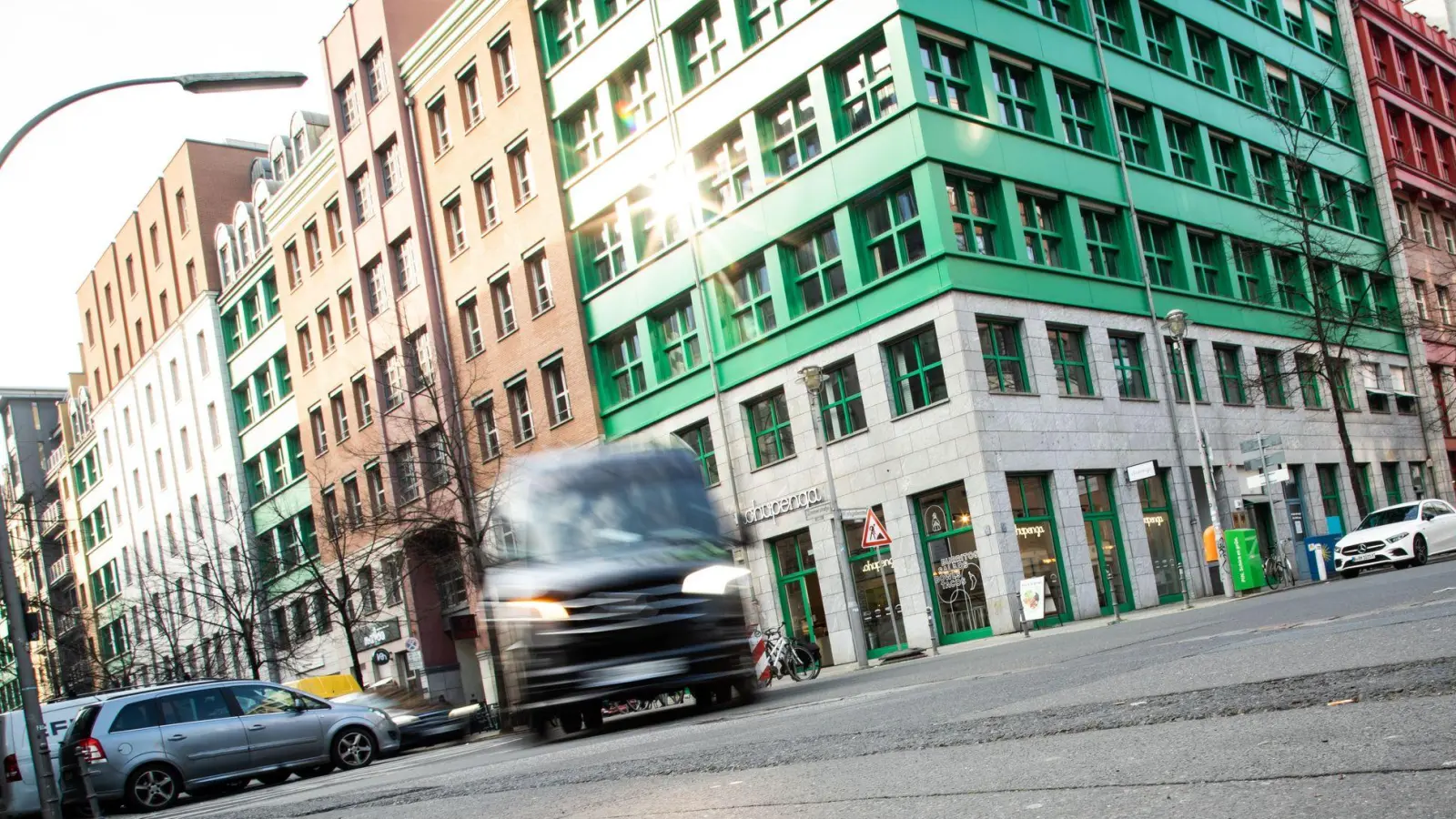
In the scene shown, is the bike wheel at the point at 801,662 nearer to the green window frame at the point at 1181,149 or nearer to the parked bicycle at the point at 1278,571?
the parked bicycle at the point at 1278,571

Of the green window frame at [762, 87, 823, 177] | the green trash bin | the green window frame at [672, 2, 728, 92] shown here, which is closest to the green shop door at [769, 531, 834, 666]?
the green window frame at [762, 87, 823, 177]

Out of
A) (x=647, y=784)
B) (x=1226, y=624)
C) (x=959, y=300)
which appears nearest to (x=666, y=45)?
(x=959, y=300)

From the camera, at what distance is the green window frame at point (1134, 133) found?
35.3 meters

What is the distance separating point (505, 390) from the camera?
40781 mm

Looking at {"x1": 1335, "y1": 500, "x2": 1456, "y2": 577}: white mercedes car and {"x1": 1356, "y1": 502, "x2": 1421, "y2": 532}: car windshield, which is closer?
{"x1": 1335, "y1": 500, "x2": 1456, "y2": 577}: white mercedes car

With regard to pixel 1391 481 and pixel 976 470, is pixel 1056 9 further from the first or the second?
pixel 1391 481

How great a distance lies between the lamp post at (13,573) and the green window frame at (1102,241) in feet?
71.9

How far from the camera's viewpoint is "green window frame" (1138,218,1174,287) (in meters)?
34.8

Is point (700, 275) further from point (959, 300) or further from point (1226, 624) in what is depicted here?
point (1226, 624)

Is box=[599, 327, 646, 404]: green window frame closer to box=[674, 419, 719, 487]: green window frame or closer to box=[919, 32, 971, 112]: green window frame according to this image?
box=[674, 419, 719, 487]: green window frame

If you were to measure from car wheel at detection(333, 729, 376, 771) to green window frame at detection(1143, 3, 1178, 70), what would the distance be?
27244 millimetres

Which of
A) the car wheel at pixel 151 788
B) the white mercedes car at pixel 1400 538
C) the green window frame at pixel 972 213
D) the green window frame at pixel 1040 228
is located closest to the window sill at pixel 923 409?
the green window frame at pixel 972 213

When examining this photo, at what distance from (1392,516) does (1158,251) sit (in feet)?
29.7

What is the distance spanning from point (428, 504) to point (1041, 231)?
17010 mm
